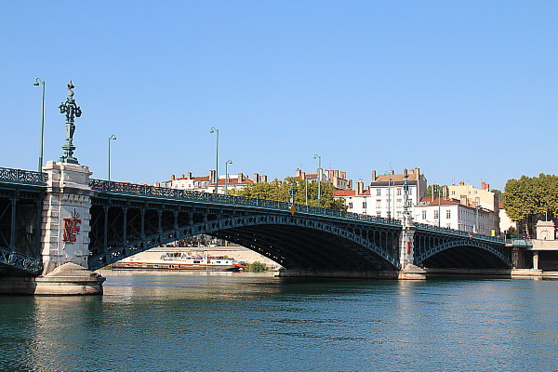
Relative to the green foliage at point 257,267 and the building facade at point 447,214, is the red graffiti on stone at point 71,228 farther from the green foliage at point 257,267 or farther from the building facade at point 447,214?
the building facade at point 447,214

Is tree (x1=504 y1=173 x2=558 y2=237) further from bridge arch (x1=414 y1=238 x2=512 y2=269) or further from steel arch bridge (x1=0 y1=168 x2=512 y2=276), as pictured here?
steel arch bridge (x1=0 y1=168 x2=512 y2=276)

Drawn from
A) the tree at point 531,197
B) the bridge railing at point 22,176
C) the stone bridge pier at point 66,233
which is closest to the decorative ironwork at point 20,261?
the stone bridge pier at point 66,233

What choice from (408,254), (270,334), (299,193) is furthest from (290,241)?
(270,334)

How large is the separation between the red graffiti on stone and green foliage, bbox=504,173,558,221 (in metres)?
128

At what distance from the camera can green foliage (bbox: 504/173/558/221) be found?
6280 inches

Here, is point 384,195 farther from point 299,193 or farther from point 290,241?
point 290,241

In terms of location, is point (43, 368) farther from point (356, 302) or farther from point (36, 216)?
point (356, 302)

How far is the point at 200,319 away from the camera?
46.5 m

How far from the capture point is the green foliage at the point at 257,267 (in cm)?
14588

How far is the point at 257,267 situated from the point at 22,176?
98.3 m

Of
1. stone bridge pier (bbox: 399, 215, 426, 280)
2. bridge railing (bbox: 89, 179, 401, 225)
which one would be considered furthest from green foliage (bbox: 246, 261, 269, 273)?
bridge railing (bbox: 89, 179, 401, 225)

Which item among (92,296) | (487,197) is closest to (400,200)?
(487,197)

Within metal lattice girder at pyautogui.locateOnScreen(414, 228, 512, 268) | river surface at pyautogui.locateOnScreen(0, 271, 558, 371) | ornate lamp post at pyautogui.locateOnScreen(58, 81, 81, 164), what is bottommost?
river surface at pyautogui.locateOnScreen(0, 271, 558, 371)

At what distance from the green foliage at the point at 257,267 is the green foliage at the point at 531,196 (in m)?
58.4
